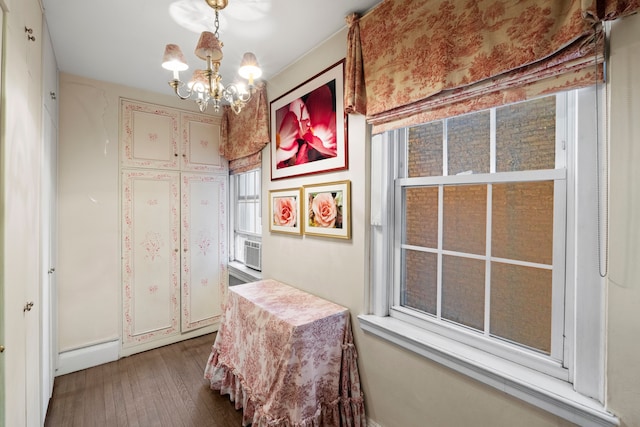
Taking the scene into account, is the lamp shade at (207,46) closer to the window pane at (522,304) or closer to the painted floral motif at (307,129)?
the painted floral motif at (307,129)

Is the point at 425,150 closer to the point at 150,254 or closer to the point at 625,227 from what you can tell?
the point at 625,227

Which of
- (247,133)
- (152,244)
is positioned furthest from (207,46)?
(152,244)

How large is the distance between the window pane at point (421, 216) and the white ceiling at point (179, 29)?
1158mm

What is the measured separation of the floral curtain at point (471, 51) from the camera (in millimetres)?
1034

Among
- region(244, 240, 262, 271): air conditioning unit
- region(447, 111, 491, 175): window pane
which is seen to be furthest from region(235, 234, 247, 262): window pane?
region(447, 111, 491, 175): window pane

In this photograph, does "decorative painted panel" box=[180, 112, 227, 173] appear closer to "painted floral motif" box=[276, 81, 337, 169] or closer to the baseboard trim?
"painted floral motif" box=[276, 81, 337, 169]

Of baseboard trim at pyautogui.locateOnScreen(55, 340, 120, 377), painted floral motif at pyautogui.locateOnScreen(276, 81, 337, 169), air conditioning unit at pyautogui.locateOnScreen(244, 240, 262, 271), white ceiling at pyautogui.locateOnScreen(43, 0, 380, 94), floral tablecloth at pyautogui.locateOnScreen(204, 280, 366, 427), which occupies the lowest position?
baseboard trim at pyautogui.locateOnScreen(55, 340, 120, 377)

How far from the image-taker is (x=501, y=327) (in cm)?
140

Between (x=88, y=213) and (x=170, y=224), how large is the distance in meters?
0.72

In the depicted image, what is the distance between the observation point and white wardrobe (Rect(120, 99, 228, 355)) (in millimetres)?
3012

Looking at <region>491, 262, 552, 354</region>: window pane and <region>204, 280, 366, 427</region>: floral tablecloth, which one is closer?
<region>491, 262, 552, 354</region>: window pane

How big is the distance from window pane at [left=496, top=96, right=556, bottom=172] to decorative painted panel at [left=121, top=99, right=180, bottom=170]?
3092mm

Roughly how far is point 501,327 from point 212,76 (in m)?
1.86

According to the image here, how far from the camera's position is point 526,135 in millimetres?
1314
